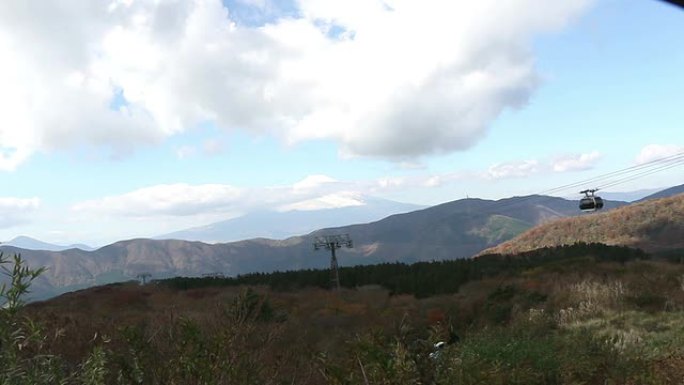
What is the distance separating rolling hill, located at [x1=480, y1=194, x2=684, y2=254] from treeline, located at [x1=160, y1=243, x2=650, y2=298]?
26505 millimetres

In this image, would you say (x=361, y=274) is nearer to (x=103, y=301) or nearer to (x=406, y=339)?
(x=103, y=301)

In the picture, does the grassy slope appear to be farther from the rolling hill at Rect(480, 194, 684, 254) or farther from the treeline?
the rolling hill at Rect(480, 194, 684, 254)

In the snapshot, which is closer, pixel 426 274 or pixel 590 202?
pixel 590 202

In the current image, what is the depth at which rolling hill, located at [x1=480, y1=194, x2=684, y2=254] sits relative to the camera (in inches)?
3789

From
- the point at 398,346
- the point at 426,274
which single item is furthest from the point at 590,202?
the point at 398,346

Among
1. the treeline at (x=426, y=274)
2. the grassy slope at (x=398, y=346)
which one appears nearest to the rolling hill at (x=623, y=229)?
the treeline at (x=426, y=274)

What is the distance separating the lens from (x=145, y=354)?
12.5ft

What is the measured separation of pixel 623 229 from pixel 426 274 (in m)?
55.9

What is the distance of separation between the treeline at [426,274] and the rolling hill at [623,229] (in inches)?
1043

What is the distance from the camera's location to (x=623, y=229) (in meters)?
103

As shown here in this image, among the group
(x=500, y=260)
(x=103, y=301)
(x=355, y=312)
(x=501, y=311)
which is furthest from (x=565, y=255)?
(x=103, y=301)

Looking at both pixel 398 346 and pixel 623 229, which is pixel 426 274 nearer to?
pixel 623 229

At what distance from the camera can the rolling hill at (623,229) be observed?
3789 inches

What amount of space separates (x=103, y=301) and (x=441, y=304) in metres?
28.0
